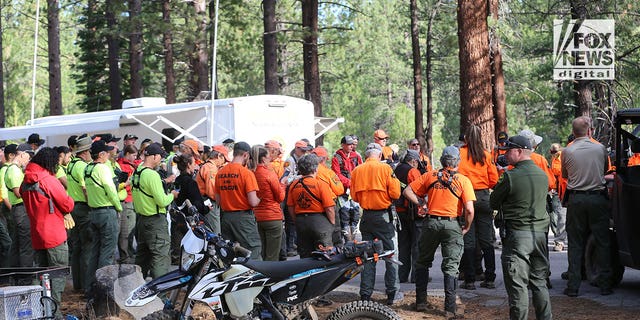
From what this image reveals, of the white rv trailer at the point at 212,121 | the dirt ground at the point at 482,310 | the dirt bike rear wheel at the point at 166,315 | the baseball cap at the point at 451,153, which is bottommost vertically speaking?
the dirt ground at the point at 482,310

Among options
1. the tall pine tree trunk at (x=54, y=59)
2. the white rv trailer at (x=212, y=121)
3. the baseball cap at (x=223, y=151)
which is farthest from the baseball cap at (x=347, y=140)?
the tall pine tree trunk at (x=54, y=59)

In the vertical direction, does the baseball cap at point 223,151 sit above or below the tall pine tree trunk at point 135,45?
below

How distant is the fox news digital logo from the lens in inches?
1012

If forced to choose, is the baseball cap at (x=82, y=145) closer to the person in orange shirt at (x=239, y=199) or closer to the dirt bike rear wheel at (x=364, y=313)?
the person in orange shirt at (x=239, y=199)

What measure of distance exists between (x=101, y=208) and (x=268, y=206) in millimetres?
2065

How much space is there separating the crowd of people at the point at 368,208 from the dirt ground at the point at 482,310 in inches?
6.6

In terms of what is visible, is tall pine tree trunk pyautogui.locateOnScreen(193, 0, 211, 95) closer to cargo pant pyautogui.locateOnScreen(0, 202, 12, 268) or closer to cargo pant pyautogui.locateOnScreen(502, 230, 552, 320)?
cargo pant pyautogui.locateOnScreen(0, 202, 12, 268)

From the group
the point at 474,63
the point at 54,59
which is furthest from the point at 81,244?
the point at 54,59

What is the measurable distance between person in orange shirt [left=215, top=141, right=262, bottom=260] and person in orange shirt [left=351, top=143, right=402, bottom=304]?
1.26 meters

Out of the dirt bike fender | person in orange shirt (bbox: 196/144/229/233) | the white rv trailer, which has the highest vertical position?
the white rv trailer

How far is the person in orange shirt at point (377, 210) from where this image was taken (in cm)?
1009

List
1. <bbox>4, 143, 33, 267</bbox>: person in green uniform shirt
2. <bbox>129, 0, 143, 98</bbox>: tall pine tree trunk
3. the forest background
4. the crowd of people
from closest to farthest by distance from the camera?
the crowd of people, <bbox>4, 143, 33, 267</bbox>: person in green uniform shirt, the forest background, <bbox>129, 0, 143, 98</bbox>: tall pine tree trunk

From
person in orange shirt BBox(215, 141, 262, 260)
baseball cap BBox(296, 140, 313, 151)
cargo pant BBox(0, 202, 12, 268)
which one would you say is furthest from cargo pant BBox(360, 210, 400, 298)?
cargo pant BBox(0, 202, 12, 268)

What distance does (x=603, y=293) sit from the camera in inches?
413
